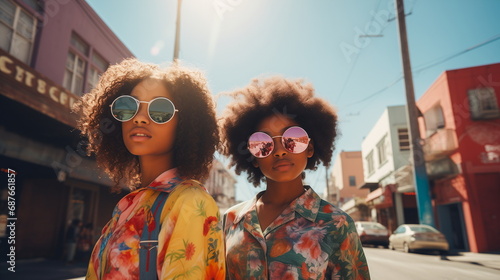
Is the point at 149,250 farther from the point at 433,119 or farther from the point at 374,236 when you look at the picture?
the point at 433,119

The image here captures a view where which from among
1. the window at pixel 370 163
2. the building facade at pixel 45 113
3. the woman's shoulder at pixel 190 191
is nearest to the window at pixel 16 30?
the building facade at pixel 45 113

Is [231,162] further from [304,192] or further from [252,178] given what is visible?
[304,192]

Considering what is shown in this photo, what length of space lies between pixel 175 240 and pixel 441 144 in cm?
1775

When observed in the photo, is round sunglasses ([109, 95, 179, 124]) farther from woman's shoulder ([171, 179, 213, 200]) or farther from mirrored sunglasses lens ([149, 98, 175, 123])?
woman's shoulder ([171, 179, 213, 200])

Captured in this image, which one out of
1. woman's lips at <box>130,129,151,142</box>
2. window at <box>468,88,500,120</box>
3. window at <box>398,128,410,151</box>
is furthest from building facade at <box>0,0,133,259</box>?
window at <box>398,128,410,151</box>

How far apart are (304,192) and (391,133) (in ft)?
78.6

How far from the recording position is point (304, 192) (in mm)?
2033

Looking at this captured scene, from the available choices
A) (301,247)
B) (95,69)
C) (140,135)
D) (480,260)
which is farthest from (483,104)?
(140,135)

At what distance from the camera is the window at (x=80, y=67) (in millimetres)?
10492

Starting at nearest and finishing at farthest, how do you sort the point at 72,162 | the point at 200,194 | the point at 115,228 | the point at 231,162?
the point at 200,194, the point at 115,228, the point at 231,162, the point at 72,162

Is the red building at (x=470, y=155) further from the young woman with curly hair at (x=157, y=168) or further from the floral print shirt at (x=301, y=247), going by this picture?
the young woman with curly hair at (x=157, y=168)

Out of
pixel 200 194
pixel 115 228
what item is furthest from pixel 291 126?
pixel 115 228

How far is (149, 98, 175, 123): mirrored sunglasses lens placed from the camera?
1605 millimetres

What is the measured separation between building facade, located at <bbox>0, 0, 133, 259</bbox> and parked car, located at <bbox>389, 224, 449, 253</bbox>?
1187cm
